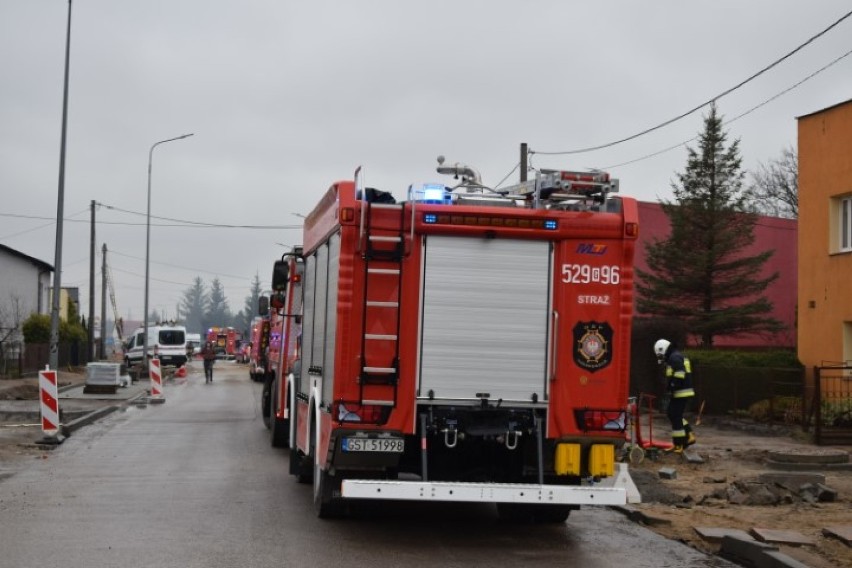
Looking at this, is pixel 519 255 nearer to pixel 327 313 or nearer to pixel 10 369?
pixel 327 313

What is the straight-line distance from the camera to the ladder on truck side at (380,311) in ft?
28.1

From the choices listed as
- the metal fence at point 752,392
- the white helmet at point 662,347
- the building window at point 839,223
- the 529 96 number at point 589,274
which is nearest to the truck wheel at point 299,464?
the 529 96 number at point 589,274

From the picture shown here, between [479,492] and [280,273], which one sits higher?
[280,273]

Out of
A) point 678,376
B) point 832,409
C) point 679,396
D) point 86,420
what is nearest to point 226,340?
point 86,420

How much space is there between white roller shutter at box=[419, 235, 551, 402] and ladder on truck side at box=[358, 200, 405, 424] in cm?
26

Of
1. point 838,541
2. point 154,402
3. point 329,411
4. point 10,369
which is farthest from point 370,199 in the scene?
point 10,369

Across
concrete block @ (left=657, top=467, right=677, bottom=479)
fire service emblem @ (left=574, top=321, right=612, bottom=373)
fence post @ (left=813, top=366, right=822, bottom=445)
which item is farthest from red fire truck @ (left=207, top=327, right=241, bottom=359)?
fire service emblem @ (left=574, top=321, right=612, bottom=373)

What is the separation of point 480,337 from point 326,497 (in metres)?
2.09

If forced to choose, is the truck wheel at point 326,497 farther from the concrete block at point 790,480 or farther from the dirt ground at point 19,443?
the dirt ground at point 19,443

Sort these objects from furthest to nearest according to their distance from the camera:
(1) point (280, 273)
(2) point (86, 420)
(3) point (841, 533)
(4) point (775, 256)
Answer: (4) point (775, 256) → (2) point (86, 420) → (1) point (280, 273) → (3) point (841, 533)

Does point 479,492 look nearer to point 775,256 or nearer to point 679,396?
point 679,396

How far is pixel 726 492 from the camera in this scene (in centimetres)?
1157

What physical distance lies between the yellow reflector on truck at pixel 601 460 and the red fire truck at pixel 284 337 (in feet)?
13.9

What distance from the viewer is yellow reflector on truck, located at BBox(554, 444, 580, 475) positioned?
28.9 feet
